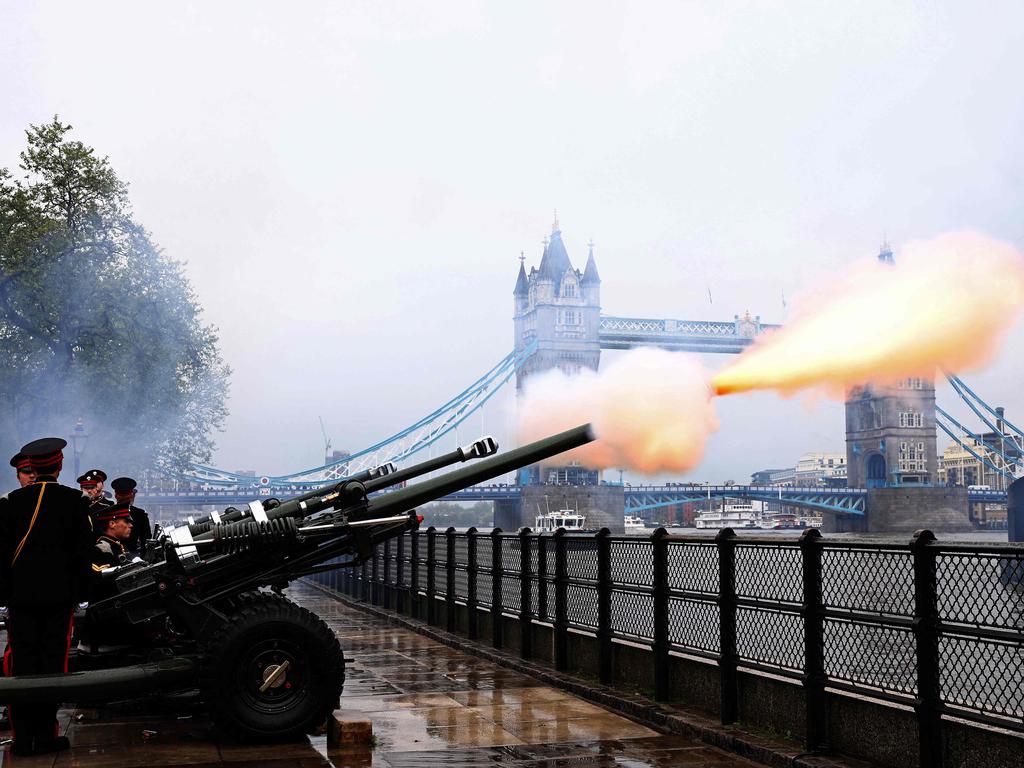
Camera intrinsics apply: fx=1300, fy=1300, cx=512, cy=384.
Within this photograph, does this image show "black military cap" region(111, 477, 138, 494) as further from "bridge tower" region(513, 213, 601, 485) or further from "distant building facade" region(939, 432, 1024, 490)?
"distant building facade" region(939, 432, 1024, 490)

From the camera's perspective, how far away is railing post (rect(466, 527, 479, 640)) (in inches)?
640

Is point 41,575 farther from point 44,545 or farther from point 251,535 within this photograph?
point 251,535

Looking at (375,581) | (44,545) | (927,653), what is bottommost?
(375,581)

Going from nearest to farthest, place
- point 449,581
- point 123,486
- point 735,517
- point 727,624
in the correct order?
point 727,624, point 123,486, point 449,581, point 735,517

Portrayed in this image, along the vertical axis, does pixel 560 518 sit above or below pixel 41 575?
below

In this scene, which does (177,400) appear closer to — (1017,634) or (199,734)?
(199,734)

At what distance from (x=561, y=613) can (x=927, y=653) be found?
5.88 metres

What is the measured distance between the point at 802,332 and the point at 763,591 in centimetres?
806

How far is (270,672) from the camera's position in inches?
347

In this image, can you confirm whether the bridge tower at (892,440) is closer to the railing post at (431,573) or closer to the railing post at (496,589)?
the railing post at (431,573)

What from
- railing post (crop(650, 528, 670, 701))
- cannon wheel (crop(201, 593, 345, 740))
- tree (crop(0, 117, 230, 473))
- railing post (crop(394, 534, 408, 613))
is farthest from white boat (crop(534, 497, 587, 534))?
cannon wheel (crop(201, 593, 345, 740))

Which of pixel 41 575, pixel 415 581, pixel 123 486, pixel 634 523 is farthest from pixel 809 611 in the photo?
pixel 634 523

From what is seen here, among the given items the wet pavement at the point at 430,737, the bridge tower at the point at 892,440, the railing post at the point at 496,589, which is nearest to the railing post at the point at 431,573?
the railing post at the point at 496,589

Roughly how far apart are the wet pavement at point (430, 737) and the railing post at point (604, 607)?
0.45 metres
